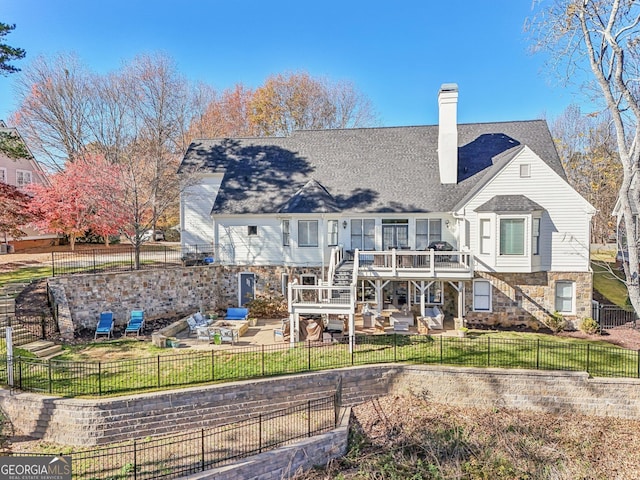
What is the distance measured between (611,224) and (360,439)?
34552 millimetres

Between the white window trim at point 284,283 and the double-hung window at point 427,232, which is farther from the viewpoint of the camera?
the white window trim at point 284,283

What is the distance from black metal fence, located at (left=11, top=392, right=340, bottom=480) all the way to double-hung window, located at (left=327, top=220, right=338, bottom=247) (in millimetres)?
8700

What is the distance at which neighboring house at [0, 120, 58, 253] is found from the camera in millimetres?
27125

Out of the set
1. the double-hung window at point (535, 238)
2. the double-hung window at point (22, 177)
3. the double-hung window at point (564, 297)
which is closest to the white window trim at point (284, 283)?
the double-hung window at point (535, 238)

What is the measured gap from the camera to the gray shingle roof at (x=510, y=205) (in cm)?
1611

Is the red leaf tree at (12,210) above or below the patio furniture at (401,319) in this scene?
above

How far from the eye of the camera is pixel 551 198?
1664 centimetres

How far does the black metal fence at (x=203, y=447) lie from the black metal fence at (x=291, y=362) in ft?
4.44

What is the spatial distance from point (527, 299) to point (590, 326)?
8.50ft

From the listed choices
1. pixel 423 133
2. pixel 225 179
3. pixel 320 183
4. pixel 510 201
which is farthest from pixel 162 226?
pixel 510 201

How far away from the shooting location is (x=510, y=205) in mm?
16297

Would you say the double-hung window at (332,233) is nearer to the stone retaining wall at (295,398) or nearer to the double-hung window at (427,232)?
the double-hung window at (427,232)

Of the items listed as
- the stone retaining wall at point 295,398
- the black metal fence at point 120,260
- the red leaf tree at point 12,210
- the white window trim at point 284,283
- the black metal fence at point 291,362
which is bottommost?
the stone retaining wall at point 295,398

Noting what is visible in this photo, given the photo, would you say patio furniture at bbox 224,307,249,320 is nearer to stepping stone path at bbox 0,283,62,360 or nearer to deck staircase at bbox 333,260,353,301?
deck staircase at bbox 333,260,353,301
